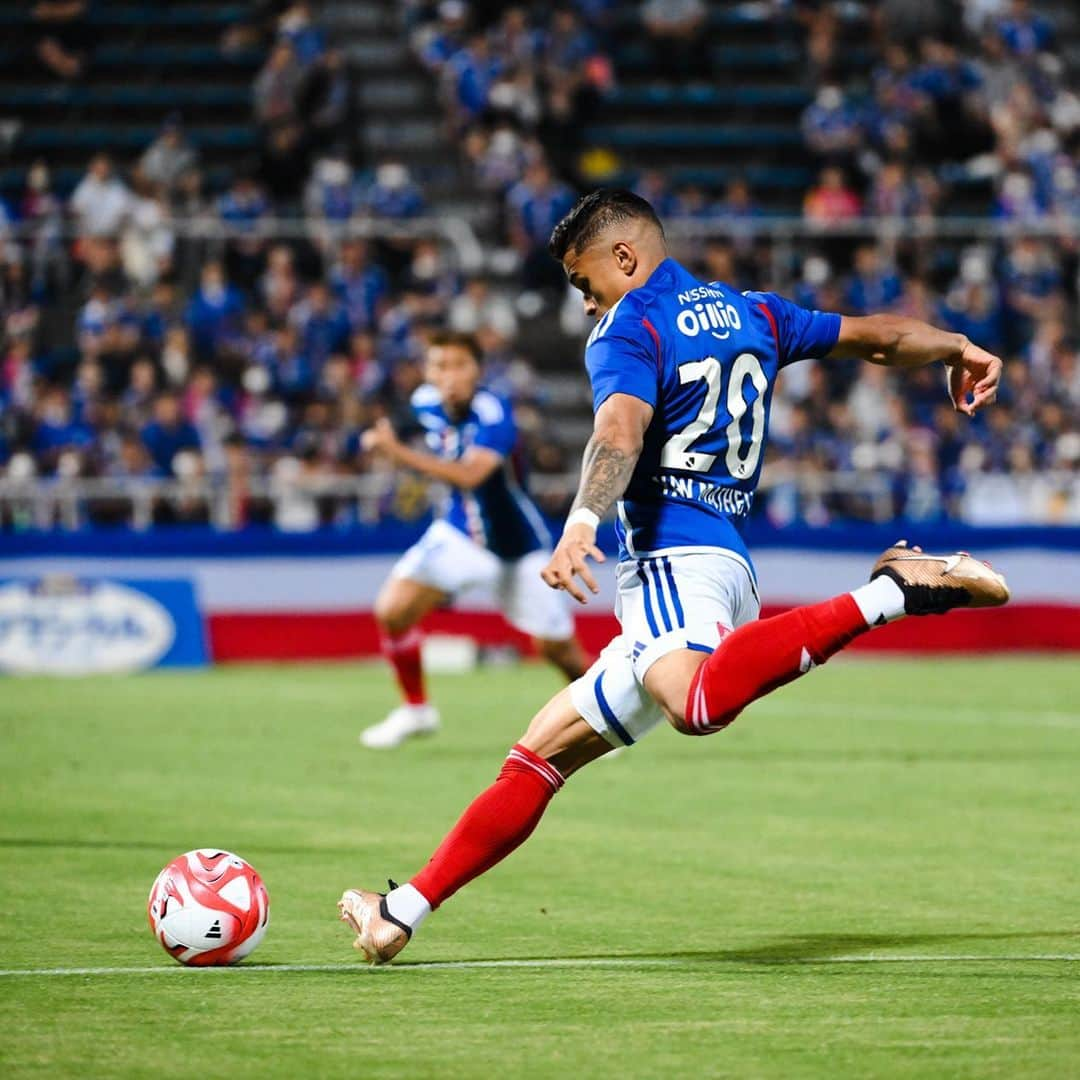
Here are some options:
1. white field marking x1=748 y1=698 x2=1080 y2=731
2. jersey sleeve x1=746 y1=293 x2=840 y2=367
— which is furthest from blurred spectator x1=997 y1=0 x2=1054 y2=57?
jersey sleeve x1=746 y1=293 x2=840 y2=367

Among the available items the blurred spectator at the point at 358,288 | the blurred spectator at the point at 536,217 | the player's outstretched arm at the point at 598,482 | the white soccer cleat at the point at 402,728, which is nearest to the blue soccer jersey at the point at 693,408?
the player's outstretched arm at the point at 598,482

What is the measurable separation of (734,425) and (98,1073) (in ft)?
9.52

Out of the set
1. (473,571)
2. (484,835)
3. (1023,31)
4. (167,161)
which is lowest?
(484,835)

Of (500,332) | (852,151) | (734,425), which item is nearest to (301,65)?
(500,332)

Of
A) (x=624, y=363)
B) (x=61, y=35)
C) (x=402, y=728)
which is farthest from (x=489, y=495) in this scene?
(x=61, y=35)

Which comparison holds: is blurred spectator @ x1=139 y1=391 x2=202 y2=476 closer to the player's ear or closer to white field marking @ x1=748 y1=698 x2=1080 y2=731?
white field marking @ x1=748 y1=698 x2=1080 y2=731

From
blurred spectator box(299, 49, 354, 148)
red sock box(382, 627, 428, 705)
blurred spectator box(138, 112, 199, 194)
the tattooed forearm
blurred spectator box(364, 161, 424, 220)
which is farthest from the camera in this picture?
blurred spectator box(299, 49, 354, 148)

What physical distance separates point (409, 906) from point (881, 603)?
1.69 metres

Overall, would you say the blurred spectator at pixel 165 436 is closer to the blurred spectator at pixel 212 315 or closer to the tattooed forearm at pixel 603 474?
the blurred spectator at pixel 212 315

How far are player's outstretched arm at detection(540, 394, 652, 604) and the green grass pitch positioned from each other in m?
1.19

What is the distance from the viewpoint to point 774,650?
6.36 m

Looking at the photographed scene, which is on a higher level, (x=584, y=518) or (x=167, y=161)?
(x=167, y=161)

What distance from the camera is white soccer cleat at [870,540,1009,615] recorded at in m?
6.36

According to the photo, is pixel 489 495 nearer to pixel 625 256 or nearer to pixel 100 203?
pixel 625 256
